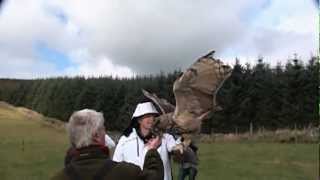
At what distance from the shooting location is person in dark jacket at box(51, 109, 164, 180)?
400 centimetres

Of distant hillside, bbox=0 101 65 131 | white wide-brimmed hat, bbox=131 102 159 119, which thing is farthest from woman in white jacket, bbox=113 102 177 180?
distant hillside, bbox=0 101 65 131

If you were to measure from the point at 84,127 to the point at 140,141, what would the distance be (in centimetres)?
178

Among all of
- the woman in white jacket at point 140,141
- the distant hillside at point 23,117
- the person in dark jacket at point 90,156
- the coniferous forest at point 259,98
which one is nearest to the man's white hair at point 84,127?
the person in dark jacket at point 90,156

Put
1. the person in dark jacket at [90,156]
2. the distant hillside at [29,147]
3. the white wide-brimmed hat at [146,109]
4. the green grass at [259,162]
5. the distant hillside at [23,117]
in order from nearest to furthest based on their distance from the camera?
the person in dark jacket at [90,156], the white wide-brimmed hat at [146,109], the green grass at [259,162], the distant hillside at [29,147], the distant hillside at [23,117]

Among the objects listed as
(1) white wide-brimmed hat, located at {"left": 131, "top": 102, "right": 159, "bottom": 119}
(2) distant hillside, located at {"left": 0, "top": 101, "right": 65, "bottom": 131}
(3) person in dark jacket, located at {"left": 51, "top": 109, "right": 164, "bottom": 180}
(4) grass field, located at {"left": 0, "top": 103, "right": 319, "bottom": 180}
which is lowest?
(4) grass field, located at {"left": 0, "top": 103, "right": 319, "bottom": 180}

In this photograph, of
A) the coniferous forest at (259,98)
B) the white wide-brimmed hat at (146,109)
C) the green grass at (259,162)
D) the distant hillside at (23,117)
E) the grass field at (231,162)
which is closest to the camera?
the white wide-brimmed hat at (146,109)

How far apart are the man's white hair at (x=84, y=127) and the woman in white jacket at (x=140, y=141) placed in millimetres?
1442

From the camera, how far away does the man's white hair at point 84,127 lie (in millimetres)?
4035

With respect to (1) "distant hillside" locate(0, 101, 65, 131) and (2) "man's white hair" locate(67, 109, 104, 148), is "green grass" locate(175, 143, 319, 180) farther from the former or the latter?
(1) "distant hillside" locate(0, 101, 65, 131)

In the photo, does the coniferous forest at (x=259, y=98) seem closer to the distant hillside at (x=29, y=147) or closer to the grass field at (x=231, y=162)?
the distant hillside at (x=29, y=147)

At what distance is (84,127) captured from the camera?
404 cm

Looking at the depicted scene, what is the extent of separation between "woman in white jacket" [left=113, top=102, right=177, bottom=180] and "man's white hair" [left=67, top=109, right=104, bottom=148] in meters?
1.44

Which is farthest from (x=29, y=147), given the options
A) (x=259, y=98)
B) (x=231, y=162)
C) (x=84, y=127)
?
(x=84, y=127)

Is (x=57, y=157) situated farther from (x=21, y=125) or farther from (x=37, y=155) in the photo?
(x=21, y=125)
